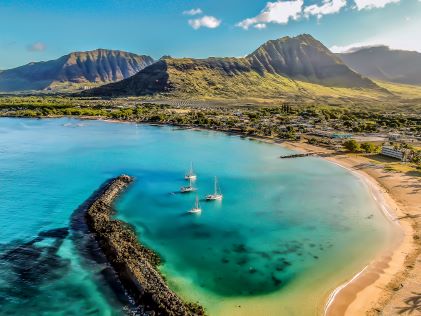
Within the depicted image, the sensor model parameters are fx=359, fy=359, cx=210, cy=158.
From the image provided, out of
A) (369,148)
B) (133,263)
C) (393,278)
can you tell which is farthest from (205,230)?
(369,148)

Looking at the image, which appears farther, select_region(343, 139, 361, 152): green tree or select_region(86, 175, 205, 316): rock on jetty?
select_region(343, 139, 361, 152): green tree

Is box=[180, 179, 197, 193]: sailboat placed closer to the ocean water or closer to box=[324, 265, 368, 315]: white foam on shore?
the ocean water

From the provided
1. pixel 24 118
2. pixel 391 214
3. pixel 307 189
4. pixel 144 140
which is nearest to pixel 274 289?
pixel 391 214

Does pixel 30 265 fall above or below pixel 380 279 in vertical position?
above

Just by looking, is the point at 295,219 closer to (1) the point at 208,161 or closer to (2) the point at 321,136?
(1) the point at 208,161

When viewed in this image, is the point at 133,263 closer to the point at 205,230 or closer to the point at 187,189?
the point at 205,230

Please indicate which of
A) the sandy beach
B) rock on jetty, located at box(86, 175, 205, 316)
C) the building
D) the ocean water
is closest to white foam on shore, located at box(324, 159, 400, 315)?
the sandy beach
